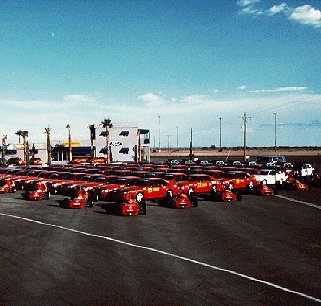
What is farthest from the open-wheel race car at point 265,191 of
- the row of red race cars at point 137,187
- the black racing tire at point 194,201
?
the black racing tire at point 194,201

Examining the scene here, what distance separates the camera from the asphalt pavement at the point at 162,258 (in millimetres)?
9992

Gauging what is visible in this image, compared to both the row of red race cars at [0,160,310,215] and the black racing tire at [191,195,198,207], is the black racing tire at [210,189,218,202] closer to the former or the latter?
the row of red race cars at [0,160,310,215]

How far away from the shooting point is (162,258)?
1323cm

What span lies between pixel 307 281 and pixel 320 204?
15.7m

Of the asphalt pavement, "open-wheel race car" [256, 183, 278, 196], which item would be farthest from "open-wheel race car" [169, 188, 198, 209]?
"open-wheel race car" [256, 183, 278, 196]

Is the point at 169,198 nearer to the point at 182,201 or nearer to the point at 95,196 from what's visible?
the point at 182,201

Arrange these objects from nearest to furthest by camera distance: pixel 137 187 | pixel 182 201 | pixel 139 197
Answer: pixel 182 201
pixel 139 197
pixel 137 187

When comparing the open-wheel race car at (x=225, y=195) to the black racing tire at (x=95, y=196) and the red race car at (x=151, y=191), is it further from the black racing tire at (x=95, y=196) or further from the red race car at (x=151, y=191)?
the black racing tire at (x=95, y=196)

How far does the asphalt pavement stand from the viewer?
32.8 feet

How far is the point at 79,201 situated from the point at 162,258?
41.6 ft

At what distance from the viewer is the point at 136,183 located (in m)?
26.5

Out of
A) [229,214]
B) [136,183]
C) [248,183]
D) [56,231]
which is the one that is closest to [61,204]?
[136,183]

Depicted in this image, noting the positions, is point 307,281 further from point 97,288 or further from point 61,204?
point 61,204

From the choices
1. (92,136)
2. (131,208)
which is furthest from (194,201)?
(92,136)
